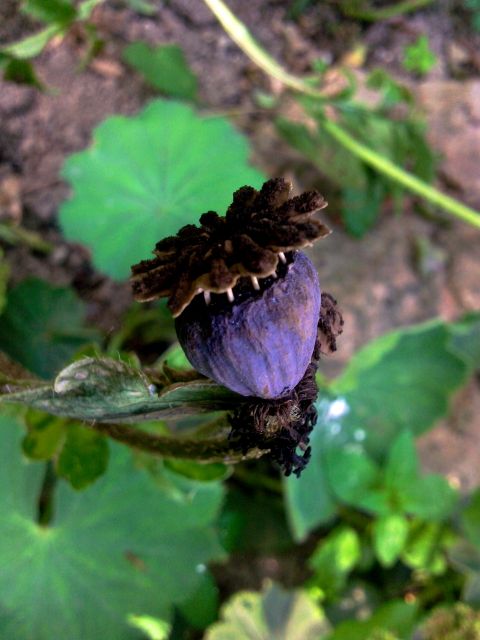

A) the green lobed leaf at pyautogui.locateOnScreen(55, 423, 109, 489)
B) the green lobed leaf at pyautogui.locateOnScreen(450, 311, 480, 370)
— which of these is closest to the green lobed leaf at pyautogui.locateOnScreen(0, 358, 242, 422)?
the green lobed leaf at pyautogui.locateOnScreen(55, 423, 109, 489)

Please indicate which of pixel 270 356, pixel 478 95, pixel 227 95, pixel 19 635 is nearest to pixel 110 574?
pixel 19 635

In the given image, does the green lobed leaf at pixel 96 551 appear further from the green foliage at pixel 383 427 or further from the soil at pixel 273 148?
the soil at pixel 273 148

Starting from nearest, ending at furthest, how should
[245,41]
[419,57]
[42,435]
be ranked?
[42,435] < [245,41] < [419,57]

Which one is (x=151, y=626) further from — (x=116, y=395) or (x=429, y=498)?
(x=116, y=395)

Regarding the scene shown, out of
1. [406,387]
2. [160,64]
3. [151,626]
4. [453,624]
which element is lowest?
[453,624]

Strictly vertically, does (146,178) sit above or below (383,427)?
above

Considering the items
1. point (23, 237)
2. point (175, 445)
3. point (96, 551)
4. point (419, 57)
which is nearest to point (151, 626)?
point (96, 551)
